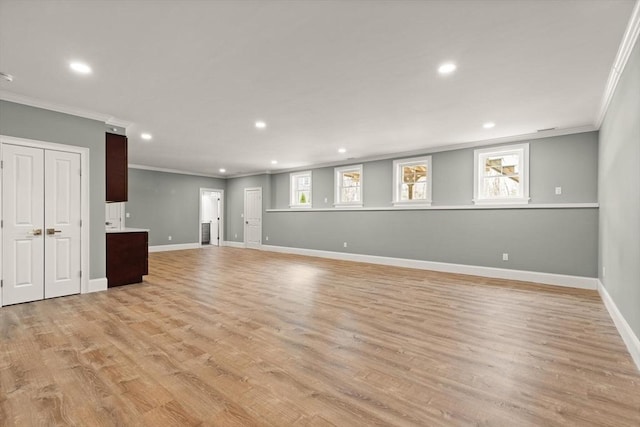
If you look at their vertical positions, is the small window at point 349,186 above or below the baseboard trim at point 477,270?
above

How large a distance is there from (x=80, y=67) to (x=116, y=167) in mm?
2209

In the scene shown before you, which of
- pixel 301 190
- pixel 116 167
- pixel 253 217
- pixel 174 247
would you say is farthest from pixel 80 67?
pixel 174 247

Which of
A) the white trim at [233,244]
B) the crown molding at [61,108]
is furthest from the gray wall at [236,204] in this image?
the crown molding at [61,108]

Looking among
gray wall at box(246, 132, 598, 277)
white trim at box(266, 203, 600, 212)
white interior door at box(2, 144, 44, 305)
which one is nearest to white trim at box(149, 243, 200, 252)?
gray wall at box(246, 132, 598, 277)

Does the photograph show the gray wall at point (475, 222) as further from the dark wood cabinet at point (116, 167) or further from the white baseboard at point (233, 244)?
the dark wood cabinet at point (116, 167)

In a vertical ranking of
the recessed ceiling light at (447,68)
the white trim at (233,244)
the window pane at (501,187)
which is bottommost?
→ the white trim at (233,244)

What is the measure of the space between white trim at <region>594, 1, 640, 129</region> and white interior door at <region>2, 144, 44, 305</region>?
254 inches

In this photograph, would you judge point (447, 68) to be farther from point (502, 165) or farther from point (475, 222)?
point (475, 222)

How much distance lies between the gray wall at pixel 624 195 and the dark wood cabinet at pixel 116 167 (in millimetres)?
6388

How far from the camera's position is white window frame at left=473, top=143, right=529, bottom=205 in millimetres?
5605

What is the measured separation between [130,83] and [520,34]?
400 cm

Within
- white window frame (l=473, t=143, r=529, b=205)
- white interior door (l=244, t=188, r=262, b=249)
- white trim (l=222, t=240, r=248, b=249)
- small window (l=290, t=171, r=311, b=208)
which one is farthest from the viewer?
white trim (l=222, t=240, r=248, b=249)

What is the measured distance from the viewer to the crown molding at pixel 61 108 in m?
3.81

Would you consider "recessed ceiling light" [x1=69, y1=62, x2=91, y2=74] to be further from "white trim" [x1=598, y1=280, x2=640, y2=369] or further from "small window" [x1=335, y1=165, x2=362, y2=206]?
"small window" [x1=335, y1=165, x2=362, y2=206]
